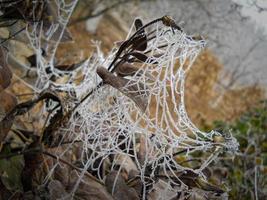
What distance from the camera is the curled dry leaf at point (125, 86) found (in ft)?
1.50

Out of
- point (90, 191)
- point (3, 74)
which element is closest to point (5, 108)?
point (3, 74)

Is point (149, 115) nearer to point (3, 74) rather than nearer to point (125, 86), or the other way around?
point (125, 86)

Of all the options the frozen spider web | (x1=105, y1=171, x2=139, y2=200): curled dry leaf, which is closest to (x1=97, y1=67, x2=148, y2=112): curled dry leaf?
the frozen spider web

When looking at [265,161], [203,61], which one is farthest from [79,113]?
[203,61]

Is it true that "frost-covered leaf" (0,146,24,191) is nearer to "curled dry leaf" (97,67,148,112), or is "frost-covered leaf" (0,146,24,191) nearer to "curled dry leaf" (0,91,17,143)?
"curled dry leaf" (0,91,17,143)

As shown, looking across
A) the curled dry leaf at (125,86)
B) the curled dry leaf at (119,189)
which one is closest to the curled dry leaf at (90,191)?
the curled dry leaf at (119,189)

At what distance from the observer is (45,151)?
20.8 inches

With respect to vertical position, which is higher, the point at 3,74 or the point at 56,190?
the point at 3,74

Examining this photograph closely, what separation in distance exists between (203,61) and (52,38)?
3421mm

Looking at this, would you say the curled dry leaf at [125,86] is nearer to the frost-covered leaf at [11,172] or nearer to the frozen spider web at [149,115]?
the frozen spider web at [149,115]

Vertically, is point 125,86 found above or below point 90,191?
above

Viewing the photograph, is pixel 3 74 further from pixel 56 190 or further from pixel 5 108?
pixel 56 190

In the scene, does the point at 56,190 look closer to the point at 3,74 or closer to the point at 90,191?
the point at 90,191

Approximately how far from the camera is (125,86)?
47 centimetres
